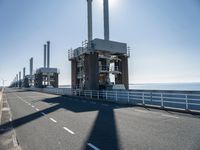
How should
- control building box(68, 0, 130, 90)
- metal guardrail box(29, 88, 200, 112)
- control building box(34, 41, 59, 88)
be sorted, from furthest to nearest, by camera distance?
control building box(34, 41, 59, 88)
control building box(68, 0, 130, 90)
metal guardrail box(29, 88, 200, 112)

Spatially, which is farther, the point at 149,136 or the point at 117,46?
the point at 117,46

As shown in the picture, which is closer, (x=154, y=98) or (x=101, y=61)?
(x=154, y=98)

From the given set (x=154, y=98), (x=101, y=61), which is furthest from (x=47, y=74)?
(x=154, y=98)

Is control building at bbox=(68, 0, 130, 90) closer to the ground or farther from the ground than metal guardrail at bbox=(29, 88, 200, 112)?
farther from the ground

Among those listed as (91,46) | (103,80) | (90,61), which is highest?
(91,46)

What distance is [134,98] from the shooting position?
18.8 meters

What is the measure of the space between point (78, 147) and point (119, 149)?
1266 mm

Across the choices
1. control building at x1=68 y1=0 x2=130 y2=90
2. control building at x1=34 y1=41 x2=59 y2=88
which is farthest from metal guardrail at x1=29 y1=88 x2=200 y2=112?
control building at x1=34 y1=41 x2=59 y2=88

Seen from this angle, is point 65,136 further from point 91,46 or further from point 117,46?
point 117,46

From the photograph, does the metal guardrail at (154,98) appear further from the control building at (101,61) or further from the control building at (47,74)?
the control building at (47,74)

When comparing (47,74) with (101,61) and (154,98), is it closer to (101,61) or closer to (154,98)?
(101,61)

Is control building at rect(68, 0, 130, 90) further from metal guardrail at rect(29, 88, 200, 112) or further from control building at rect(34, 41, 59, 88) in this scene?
control building at rect(34, 41, 59, 88)

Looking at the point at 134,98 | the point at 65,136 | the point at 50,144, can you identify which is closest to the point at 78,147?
the point at 50,144

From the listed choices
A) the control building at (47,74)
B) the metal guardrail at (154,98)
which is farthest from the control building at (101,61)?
the control building at (47,74)
